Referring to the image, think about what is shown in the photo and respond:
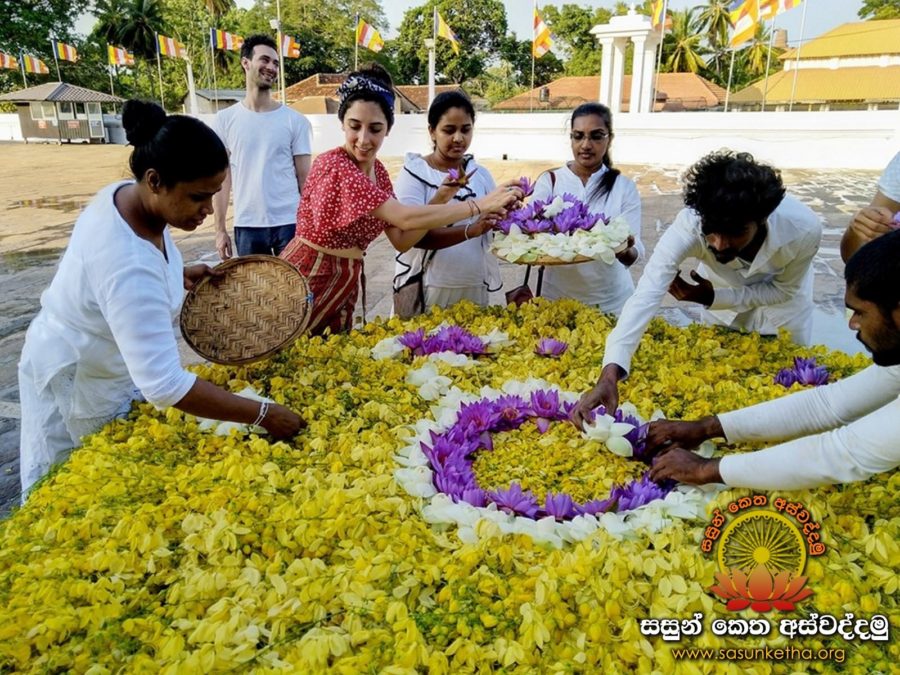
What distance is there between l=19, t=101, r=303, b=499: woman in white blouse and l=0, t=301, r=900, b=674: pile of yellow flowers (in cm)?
19

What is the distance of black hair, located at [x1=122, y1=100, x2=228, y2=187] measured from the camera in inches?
65.9

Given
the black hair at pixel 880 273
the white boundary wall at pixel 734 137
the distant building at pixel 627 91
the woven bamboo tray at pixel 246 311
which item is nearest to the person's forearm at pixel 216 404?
the woven bamboo tray at pixel 246 311

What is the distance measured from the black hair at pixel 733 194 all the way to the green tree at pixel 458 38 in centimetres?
4370

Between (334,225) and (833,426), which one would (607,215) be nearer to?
(334,225)

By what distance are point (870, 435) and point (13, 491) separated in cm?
360

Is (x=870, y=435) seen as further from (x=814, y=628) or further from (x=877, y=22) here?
(x=877, y=22)

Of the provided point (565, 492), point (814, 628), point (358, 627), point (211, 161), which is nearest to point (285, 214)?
point (211, 161)

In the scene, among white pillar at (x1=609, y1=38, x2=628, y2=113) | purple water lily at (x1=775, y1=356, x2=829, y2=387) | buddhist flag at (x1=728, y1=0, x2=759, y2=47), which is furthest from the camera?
white pillar at (x1=609, y1=38, x2=628, y2=113)

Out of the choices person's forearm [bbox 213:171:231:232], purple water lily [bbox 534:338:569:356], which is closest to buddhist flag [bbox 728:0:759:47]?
person's forearm [bbox 213:171:231:232]

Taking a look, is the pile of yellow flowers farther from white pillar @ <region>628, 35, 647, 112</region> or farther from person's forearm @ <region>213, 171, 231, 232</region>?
white pillar @ <region>628, 35, 647, 112</region>

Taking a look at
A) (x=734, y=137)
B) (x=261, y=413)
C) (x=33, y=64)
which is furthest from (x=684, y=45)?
(x=261, y=413)

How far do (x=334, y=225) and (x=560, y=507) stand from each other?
152 cm

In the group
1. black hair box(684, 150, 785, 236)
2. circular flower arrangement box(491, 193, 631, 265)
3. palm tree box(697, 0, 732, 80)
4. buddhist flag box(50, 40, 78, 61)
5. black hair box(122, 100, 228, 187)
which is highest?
palm tree box(697, 0, 732, 80)

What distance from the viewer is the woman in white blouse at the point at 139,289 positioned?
5.50ft
